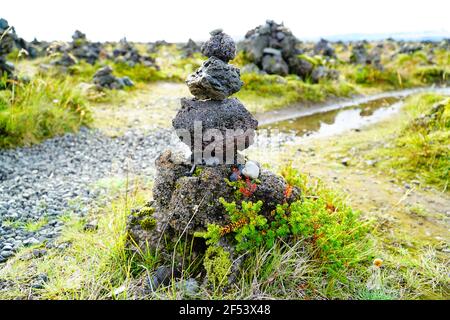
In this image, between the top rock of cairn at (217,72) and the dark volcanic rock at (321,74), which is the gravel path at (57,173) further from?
the dark volcanic rock at (321,74)

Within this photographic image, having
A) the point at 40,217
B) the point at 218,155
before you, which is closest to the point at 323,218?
the point at 218,155

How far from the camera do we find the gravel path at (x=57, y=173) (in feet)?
17.3

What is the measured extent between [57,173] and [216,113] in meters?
4.66

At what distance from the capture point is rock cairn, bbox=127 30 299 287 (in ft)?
12.9

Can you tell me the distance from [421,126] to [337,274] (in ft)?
22.4

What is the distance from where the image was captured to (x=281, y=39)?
708 inches

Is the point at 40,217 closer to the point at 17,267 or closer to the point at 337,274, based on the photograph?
the point at 17,267

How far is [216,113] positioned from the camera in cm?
407

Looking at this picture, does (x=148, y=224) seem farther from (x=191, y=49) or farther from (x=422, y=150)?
(x=191, y=49)

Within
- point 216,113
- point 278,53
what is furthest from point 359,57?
point 216,113

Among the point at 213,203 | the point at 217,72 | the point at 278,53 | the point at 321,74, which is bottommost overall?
the point at 213,203

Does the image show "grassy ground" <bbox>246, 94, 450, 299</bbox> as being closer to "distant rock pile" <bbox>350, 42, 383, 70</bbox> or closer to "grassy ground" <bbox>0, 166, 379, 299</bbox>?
"grassy ground" <bbox>0, 166, 379, 299</bbox>

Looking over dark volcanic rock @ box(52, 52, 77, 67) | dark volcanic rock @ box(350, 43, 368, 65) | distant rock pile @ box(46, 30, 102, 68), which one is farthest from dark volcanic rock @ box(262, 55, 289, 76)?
distant rock pile @ box(46, 30, 102, 68)

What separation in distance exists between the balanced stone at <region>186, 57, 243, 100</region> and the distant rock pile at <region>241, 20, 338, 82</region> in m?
13.1
